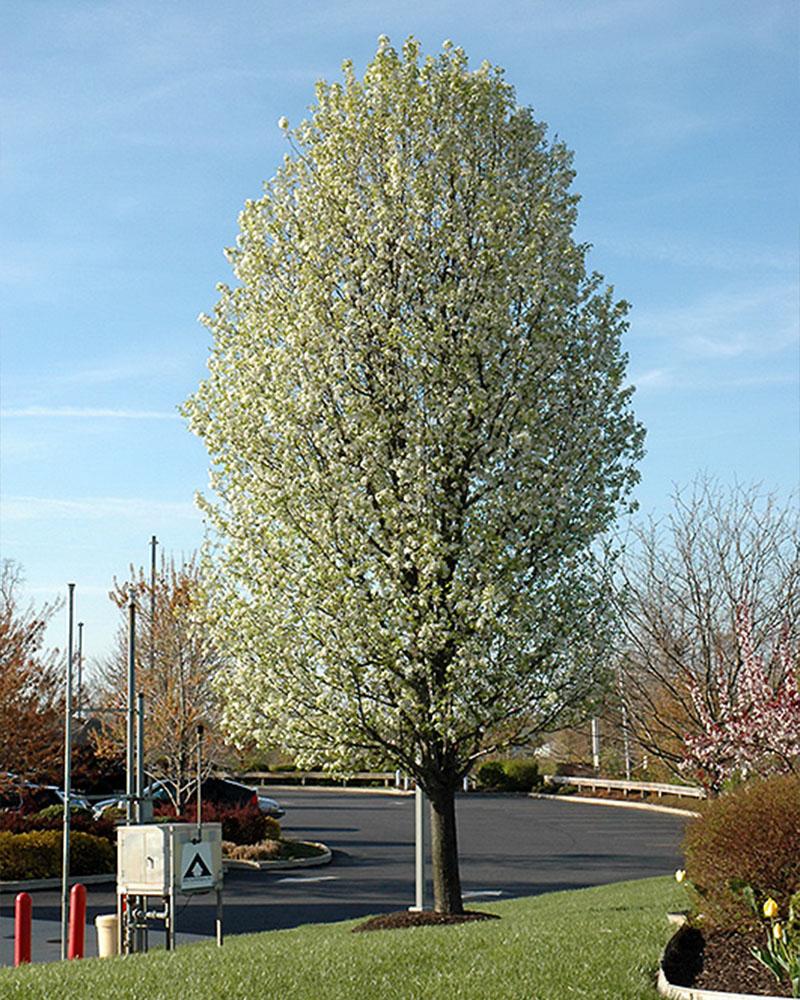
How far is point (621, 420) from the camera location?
15.9 meters

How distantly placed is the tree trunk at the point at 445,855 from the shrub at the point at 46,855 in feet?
33.1

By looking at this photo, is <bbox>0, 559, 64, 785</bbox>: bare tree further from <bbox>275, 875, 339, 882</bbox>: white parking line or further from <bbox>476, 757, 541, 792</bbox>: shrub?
<bbox>476, 757, 541, 792</bbox>: shrub

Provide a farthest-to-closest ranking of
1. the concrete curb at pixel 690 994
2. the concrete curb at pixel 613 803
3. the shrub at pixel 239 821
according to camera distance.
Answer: the concrete curb at pixel 613 803 → the shrub at pixel 239 821 → the concrete curb at pixel 690 994

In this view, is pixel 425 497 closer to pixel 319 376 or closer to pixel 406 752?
pixel 319 376

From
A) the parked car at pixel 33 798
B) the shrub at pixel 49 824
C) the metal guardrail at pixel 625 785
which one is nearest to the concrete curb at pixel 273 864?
the shrub at pixel 49 824

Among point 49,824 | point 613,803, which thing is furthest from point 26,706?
point 613,803

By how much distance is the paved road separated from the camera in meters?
19.4

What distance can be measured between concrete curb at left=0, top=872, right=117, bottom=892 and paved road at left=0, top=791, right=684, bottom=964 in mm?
336

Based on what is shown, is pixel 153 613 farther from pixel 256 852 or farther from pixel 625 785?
pixel 625 785

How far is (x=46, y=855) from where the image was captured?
78.1ft

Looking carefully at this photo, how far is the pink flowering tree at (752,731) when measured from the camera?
55.2ft

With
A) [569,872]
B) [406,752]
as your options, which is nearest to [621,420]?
[406,752]

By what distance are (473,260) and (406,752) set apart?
582 centimetres

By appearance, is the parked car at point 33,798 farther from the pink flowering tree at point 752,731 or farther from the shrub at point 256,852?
the pink flowering tree at point 752,731
